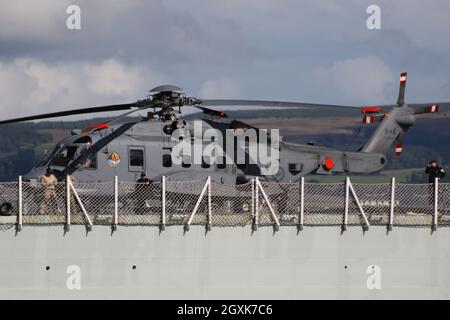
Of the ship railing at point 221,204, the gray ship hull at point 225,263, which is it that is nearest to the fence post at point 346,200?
the ship railing at point 221,204

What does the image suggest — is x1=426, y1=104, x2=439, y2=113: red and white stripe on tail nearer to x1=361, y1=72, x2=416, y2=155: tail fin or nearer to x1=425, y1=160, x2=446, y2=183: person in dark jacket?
x1=361, y1=72, x2=416, y2=155: tail fin

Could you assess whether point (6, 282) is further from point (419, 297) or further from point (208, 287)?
point (419, 297)

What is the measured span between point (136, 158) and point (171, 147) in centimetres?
128

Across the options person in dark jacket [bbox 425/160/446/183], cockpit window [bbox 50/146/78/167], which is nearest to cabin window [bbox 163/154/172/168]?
cockpit window [bbox 50/146/78/167]

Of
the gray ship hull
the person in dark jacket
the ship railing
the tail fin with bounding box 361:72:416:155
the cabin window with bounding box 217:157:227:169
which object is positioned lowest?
the gray ship hull

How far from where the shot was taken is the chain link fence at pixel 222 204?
91.9ft

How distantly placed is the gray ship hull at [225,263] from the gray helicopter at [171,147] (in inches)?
186

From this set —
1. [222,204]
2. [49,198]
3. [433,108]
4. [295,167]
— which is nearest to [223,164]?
[295,167]

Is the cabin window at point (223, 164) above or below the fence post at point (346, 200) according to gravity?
above

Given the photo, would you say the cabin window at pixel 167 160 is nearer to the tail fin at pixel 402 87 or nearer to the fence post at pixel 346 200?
the fence post at pixel 346 200

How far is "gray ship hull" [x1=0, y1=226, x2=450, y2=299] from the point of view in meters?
27.4

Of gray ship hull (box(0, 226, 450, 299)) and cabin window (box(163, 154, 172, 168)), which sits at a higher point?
cabin window (box(163, 154, 172, 168))

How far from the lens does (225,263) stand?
1110 inches
